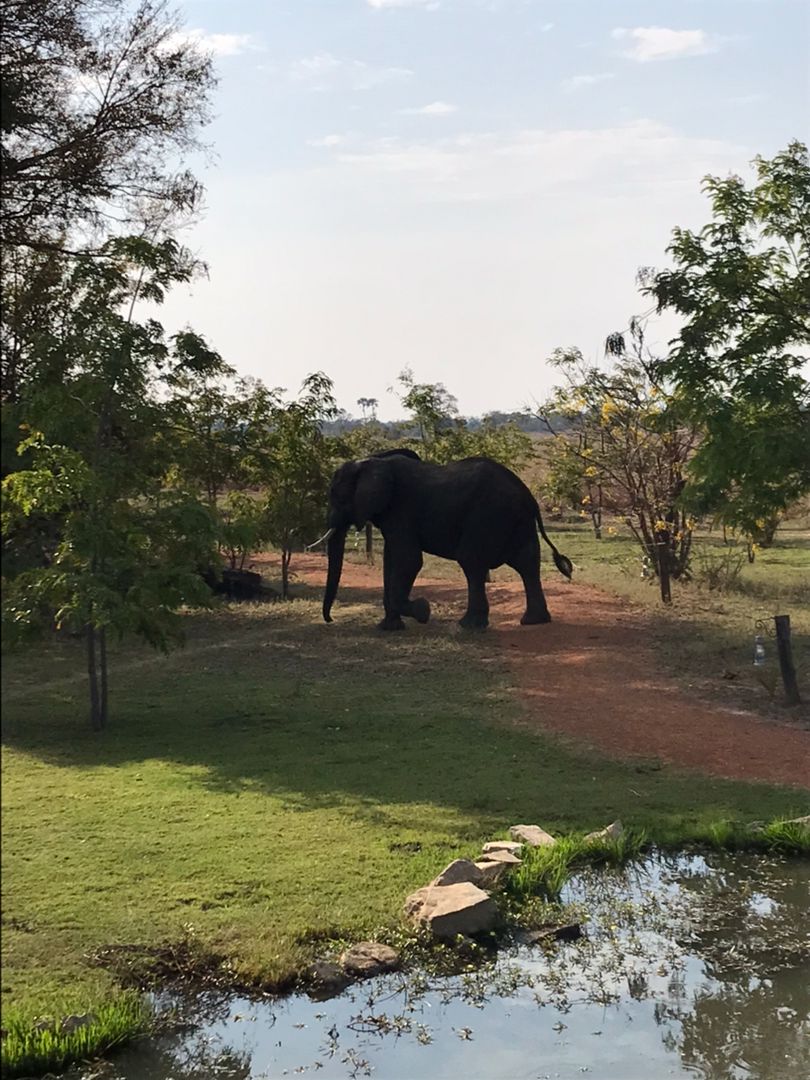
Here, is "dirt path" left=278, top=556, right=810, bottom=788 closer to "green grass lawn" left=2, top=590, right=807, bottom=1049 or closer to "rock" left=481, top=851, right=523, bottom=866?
"green grass lawn" left=2, top=590, right=807, bottom=1049

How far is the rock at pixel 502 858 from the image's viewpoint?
6.96 m

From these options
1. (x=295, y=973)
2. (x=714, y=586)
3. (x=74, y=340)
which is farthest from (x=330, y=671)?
(x=714, y=586)

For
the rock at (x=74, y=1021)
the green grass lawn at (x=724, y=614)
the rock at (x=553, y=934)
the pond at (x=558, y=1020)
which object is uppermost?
the green grass lawn at (x=724, y=614)

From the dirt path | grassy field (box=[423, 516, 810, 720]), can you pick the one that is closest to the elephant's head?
the dirt path

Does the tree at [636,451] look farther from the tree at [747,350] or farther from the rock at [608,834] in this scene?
the rock at [608,834]

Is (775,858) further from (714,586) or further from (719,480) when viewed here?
(714,586)

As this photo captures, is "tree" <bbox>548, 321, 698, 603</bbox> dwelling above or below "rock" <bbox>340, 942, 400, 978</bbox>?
above

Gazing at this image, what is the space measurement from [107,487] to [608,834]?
18.9 feet

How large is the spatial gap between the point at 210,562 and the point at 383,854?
512 centimetres

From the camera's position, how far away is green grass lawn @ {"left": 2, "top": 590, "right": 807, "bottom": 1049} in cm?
610

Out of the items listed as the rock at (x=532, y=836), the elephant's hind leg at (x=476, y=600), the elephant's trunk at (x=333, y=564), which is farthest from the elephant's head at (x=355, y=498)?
the rock at (x=532, y=836)

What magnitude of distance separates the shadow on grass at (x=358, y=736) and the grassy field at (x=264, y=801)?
0.03 m

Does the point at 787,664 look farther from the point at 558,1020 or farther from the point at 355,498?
the point at 355,498

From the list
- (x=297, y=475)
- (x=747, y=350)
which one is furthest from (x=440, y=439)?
(x=747, y=350)
